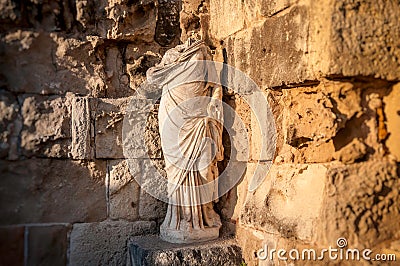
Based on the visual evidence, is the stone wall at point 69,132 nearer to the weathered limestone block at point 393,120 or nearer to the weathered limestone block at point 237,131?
the weathered limestone block at point 237,131

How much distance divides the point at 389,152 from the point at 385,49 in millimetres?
678

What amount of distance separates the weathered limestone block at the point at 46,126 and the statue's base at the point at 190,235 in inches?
46.3

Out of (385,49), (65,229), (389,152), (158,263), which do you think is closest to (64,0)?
(65,229)

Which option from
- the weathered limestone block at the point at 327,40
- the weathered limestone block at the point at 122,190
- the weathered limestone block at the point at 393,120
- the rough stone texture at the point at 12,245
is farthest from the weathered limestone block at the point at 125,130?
the weathered limestone block at the point at 393,120

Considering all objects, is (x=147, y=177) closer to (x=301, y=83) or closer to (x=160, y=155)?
(x=160, y=155)

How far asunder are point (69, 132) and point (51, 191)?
558 mm

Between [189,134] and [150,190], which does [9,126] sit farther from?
[189,134]

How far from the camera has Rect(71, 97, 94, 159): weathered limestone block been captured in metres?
4.14

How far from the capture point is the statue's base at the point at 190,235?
12.8ft

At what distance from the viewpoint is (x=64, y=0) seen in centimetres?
417

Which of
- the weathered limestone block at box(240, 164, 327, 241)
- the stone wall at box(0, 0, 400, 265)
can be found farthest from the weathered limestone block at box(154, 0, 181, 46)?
the weathered limestone block at box(240, 164, 327, 241)

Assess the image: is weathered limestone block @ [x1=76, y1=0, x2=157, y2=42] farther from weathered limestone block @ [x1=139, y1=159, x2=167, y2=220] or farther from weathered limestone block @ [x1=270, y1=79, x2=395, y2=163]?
weathered limestone block @ [x1=270, y1=79, x2=395, y2=163]

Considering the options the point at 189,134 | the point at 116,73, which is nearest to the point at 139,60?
the point at 116,73

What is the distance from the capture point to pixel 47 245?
13.4 ft
